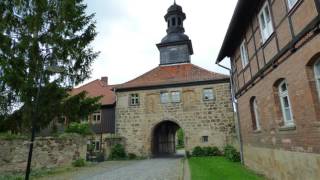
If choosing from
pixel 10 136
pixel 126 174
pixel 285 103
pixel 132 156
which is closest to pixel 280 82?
pixel 285 103

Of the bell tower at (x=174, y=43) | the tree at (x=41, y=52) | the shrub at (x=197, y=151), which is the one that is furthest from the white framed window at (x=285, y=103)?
the bell tower at (x=174, y=43)

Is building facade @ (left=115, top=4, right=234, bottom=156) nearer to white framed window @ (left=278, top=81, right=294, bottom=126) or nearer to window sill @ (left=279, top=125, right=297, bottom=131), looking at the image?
white framed window @ (left=278, top=81, right=294, bottom=126)

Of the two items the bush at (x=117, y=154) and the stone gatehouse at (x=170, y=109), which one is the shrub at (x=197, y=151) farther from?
the bush at (x=117, y=154)

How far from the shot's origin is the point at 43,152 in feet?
43.6

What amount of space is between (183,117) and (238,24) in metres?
11.6

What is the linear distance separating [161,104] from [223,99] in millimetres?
5126

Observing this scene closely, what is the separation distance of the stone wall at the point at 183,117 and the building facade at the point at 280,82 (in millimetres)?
8024

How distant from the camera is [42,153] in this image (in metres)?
13.2

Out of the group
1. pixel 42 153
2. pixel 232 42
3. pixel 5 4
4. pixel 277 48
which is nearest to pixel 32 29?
pixel 5 4

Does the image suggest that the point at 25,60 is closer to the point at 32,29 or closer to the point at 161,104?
the point at 32,29

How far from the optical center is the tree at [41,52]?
1175 cm

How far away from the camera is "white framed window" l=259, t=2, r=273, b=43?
7871mm

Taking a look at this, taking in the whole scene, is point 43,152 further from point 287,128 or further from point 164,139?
point 164,139

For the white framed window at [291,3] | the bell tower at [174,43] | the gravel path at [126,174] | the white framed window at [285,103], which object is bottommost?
the gravel path at [126,174]
